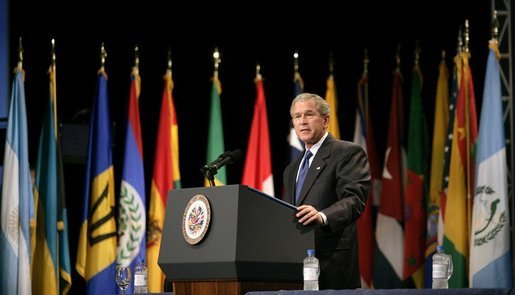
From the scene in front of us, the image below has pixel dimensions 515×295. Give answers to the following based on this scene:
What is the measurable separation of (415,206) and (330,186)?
333 centimetres

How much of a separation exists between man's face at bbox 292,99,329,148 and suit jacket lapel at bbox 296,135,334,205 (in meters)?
0.07

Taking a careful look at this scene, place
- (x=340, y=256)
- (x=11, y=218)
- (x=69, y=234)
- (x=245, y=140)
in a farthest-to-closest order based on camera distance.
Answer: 1. (x=245, y=140)
2. (x=69, y=234)
3. (x=11, y=218)
4. (x=340, y=256)

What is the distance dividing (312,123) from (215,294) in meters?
1.13

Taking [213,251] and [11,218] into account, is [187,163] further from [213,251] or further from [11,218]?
[213,251]

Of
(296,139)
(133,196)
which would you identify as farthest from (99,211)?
(296,139)

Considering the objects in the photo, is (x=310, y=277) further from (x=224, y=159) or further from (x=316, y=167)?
(x=316, y=167)

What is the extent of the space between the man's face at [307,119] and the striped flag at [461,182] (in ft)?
9.81

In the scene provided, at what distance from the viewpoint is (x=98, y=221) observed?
7.05 m

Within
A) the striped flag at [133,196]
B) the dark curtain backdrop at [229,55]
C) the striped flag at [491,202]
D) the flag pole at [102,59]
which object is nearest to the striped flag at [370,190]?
the dark curtain backdrop at [229,55]

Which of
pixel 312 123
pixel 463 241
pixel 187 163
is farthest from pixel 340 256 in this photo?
pixel 187 163

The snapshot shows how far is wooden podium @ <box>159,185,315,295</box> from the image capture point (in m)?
3.48

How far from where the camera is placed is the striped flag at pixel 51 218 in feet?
22.4

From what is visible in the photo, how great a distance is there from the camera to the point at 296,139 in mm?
7430

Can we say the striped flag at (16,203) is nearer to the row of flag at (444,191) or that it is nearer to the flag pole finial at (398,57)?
the row of flag at (444,191)
